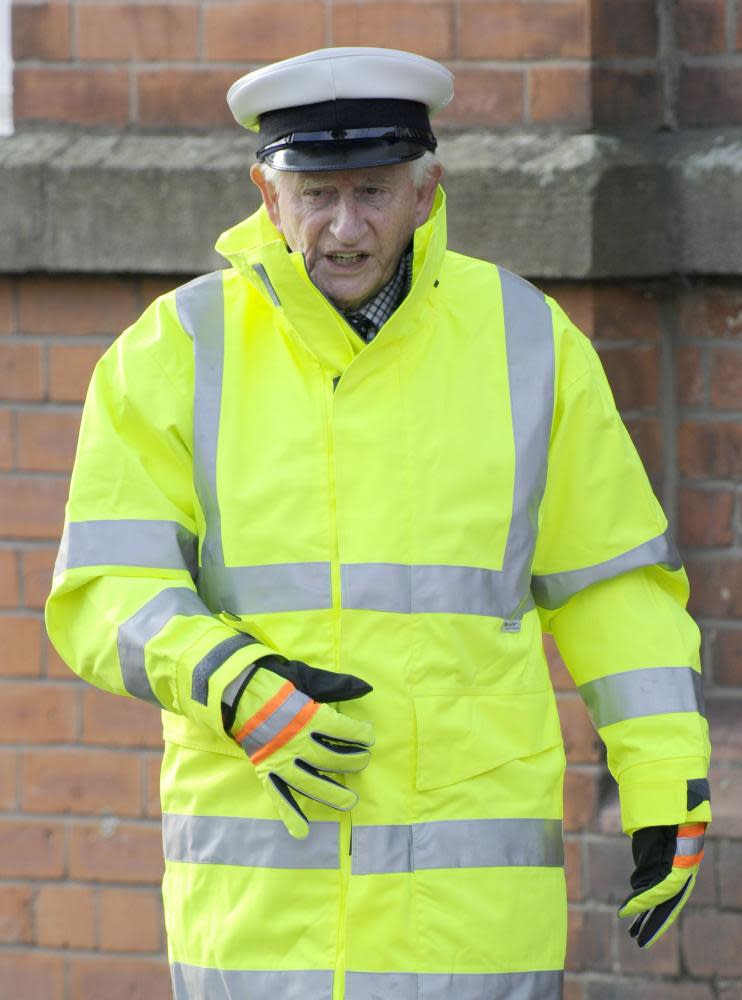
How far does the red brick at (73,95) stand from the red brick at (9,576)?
0.85 meters

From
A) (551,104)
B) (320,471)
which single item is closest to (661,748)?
(320,471)

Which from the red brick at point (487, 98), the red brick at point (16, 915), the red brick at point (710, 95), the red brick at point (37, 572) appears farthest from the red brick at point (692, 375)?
the red brick at point (16, 915)

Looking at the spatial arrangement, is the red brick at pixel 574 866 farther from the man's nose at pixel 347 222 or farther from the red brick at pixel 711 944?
the man's nose at pixel 347 222

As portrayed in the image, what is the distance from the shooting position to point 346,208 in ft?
7.78

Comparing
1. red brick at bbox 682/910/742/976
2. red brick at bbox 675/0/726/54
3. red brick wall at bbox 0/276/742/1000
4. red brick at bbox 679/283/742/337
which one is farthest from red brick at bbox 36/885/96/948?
red brick at bbox 675/0/726/54

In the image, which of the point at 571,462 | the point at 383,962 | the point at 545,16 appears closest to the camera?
the point at 383,962

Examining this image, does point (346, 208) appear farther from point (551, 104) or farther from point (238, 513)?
point (551, 104)

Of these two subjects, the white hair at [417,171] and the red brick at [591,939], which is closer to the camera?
the white hair at [417,171]

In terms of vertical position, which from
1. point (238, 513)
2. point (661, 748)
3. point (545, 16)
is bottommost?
point (661, 748)

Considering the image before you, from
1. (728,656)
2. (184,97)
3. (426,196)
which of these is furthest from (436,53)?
(728,656)

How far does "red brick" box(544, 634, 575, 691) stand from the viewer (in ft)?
10.7

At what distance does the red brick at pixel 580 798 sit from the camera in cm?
326

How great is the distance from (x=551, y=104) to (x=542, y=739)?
1.31m

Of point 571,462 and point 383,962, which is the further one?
point 571,462
